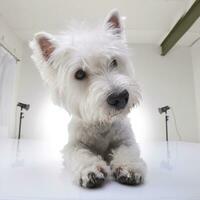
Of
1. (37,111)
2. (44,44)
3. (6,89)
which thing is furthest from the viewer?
(37,111)

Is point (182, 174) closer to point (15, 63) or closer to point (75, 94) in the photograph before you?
point (75, 94)

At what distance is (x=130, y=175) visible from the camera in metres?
0.80

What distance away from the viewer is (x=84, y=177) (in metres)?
0.79

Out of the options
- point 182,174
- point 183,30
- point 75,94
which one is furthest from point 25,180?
point 183,30

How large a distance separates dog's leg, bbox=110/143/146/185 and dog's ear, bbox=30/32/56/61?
1.97 feet

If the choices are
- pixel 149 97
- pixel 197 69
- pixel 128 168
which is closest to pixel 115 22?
pixel 128 168

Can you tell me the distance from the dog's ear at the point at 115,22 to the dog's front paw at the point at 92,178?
2.54 ft

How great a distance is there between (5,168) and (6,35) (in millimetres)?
4453

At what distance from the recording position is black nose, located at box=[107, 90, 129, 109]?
0.93m

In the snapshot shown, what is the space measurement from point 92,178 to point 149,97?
17.2 feet

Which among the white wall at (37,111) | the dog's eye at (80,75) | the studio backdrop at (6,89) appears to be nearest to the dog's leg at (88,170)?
the dog's eye at (80,75)

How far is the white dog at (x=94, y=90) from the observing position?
3.07ft

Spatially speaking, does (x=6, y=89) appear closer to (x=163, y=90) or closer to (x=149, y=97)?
(x=149, y=97)

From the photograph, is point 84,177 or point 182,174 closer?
point 84,177
